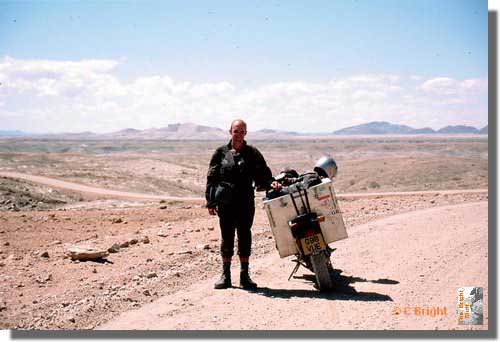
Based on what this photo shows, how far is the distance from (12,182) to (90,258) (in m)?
20.5

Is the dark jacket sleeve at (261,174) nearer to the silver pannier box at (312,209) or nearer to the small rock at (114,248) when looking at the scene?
the silver pannier box at (312,209)

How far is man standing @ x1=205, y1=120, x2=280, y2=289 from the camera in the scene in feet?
22.2

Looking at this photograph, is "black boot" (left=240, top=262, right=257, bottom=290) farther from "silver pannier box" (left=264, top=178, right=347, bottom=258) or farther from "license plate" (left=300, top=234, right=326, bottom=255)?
"license plate" (left=300, top=234, right=326, bottom=255)

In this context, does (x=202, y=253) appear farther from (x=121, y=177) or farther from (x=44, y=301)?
(x=121, y=177)

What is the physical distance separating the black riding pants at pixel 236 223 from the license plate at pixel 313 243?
719 mm

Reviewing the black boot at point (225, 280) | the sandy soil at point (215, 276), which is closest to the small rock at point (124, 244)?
the sandy soil at point (215, 276)

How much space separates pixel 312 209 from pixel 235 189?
39.5 inches

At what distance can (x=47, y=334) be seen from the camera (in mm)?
5449

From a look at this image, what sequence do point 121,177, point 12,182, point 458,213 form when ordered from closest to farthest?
point 458,213 → point 12,182 → point 121,177

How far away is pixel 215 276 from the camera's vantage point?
296 inches

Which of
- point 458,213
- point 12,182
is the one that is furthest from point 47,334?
point 12,182

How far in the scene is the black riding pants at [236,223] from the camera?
6.83 meters

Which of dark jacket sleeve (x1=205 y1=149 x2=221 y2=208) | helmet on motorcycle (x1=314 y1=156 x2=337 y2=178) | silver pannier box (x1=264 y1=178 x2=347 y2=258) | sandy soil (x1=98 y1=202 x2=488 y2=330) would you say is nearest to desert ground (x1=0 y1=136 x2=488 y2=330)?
sandy soil (x1=98 y1=202 x2=488 y2=330)

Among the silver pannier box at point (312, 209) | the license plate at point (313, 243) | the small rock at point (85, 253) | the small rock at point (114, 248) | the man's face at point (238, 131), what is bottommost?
the small rock at point (114, 248)
